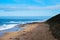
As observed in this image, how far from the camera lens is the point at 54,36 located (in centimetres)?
1173

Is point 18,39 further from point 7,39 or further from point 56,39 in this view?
point 56,39

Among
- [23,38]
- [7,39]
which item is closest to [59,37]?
[23,38]

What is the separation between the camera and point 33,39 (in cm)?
1150

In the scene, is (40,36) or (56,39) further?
(40,36)

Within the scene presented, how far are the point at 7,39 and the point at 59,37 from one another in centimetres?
332

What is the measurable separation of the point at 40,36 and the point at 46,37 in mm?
433

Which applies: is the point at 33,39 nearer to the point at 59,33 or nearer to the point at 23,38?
the point at 23,38

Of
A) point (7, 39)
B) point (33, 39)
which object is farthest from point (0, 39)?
point (33, 39)

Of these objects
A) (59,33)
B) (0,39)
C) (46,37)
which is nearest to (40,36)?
(46,37)

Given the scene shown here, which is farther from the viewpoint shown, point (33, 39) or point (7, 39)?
point (7, 39)

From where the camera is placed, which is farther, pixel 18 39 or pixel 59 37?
pixel 18 39

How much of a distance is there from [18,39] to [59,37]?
8.09ft

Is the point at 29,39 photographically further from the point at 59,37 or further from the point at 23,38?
the point at 59,37

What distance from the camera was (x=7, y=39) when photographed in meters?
12.3
